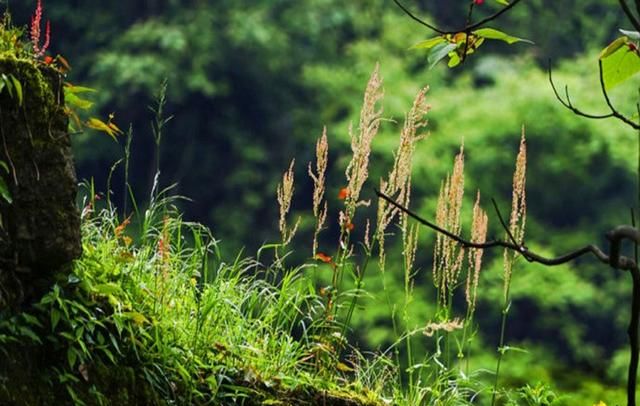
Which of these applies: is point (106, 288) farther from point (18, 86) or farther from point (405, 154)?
point (405, 154)

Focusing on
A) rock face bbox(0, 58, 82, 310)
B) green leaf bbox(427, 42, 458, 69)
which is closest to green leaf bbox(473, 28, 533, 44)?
green leaf bbox(427, 42, 458, 69)

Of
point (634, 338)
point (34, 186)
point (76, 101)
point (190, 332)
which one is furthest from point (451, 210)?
point (634, 338)

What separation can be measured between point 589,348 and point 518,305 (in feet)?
6.29

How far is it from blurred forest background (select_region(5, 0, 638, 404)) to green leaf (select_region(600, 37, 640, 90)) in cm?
1599

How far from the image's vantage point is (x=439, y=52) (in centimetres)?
144

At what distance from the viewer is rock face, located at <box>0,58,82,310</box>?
2.79 m

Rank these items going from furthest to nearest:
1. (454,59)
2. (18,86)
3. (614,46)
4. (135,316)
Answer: (135,316)
(18,86)
(454,59)
(614,46)

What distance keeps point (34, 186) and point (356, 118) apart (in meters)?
18.4

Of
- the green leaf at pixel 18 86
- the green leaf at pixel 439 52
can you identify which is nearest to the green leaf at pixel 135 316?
the green leaf at pixel 18 86

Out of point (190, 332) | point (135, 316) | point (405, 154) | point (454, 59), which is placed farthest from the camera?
point (405, 154)

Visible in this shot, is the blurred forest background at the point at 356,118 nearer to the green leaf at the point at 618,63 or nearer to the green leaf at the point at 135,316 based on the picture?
the green leaf at the point at 135,316

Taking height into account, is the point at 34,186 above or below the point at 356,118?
below

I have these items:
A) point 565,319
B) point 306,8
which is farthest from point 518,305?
point 306,8

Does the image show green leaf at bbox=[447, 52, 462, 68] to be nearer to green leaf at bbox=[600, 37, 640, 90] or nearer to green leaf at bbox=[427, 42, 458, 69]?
green leaf at bbox=[427, 42, 458, 69]
